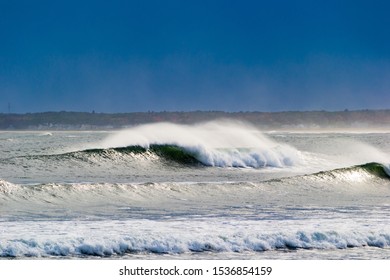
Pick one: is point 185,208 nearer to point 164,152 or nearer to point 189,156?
point 164,152

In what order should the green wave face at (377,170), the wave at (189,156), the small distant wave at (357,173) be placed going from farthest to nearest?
the wave at (189,156), the green wave face at (377,170), the small distant wave at (357,173)

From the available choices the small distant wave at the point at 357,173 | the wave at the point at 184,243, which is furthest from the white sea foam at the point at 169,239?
the small distant wave at the point at 357,173

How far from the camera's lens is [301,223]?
14.6 meters

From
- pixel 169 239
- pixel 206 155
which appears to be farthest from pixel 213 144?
pixel 169 239

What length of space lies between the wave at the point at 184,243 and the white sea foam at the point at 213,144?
19.9m

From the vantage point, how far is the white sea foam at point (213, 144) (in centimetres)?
3359

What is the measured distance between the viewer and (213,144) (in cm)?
3797

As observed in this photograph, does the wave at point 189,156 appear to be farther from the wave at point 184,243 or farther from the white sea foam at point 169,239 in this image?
the wave at point 184,243

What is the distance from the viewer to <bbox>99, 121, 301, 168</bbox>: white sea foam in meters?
33.6

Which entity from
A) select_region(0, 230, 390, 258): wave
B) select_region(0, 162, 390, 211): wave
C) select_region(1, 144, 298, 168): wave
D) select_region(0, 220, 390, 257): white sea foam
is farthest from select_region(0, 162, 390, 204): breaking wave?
select_region(1, 144, 298, 168): wave

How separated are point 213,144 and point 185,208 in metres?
21.0

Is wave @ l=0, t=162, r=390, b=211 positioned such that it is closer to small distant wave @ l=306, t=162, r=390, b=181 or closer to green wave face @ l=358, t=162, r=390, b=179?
small distant wave @ l=306, t=162, r=390, b=181
